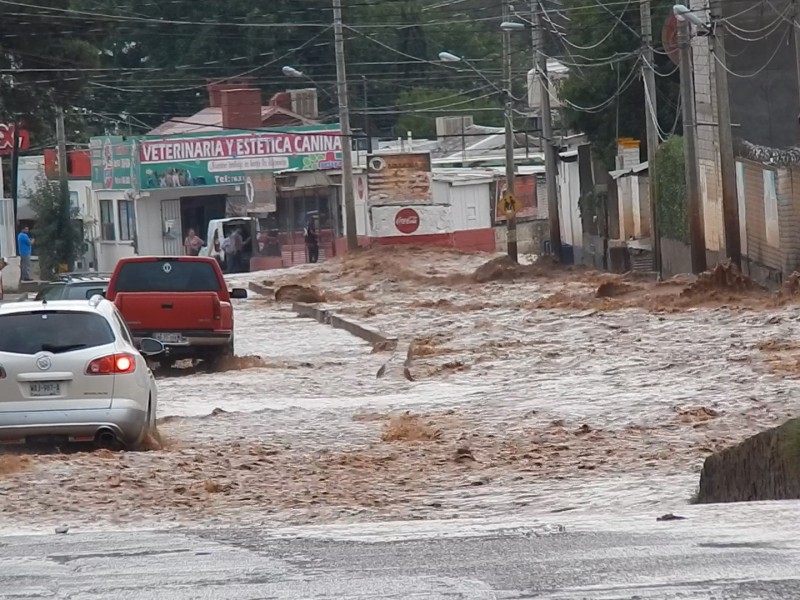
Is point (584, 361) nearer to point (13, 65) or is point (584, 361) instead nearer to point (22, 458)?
point (22, 458)

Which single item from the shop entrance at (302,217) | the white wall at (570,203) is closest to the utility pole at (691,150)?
the white wall at (570,203)

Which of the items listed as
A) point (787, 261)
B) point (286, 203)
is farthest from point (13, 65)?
point (787, 261)

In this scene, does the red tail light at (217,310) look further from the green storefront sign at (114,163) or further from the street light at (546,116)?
the green storefront sign at (114,163)

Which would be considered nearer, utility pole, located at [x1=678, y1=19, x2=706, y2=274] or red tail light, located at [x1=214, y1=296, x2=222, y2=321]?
red tail light, located at [x1=214, y1=296, x2=222, y2=321]

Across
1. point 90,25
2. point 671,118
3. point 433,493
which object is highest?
point 90,25

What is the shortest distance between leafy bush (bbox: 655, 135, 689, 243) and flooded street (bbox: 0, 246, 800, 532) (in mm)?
9139

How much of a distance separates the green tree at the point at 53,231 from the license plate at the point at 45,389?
2167 inches

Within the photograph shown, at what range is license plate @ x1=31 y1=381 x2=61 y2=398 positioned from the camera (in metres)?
13.4

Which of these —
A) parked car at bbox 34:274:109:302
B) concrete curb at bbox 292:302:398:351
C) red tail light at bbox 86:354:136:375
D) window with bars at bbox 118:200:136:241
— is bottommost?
concrete curb at bbox 292:302:398:351

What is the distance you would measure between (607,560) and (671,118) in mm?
45569

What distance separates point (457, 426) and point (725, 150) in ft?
Result: 51.2

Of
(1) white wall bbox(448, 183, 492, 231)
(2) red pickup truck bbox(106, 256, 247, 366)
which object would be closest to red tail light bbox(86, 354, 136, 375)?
(2) red pickup truck bbox(106, 256, 247, 366)

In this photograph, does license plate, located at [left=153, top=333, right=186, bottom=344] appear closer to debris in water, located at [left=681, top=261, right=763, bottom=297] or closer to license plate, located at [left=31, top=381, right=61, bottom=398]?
license plate, located at [left=31, top=381, right=61, bottom=398]

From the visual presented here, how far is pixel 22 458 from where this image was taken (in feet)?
42.0
